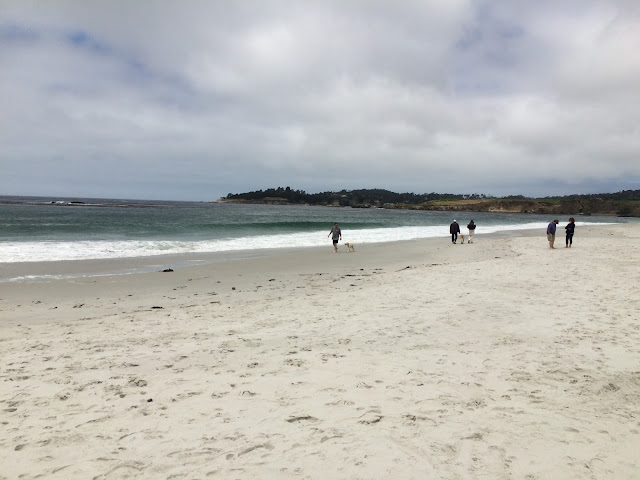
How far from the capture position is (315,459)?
3.37 metres

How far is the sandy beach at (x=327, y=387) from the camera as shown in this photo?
3.36 meters

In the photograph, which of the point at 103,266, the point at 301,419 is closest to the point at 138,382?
the point at 301,419

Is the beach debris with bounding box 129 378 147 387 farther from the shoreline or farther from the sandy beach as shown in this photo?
the shoreline

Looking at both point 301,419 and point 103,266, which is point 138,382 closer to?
point 301,419

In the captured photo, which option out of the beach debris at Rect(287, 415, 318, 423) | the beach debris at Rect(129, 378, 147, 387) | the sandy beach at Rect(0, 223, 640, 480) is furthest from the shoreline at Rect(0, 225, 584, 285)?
the beach debris at Rect(287, 415, 318, 423)

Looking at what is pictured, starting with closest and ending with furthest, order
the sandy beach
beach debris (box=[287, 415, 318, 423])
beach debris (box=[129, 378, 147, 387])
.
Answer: the sandy beach, beach debris (box=[287, 415, 318, 423]), beach debris (box=[129, 378, 147, 387])

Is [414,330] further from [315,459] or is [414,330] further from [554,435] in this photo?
[315,459]

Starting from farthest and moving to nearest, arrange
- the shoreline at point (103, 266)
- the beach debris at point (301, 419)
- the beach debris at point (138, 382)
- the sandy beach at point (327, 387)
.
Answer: the shoreline at point (103, 266), the beach debris at point (138, 382), the beach debris at point (301, 419), the sandy beach at point (327, 387)

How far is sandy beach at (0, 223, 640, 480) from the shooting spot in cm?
336

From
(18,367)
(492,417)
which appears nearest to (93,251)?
(18,367)

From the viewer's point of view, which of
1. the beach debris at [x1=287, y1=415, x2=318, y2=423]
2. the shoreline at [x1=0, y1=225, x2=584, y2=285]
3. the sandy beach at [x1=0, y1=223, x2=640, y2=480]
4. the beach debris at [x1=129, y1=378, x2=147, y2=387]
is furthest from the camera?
the shoreline at [x1=0, y1=225, x2=584, y2=285]

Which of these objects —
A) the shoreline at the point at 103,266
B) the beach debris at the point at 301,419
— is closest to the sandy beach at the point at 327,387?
the beach debris at the point at 301,419

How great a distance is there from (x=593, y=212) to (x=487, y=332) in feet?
486

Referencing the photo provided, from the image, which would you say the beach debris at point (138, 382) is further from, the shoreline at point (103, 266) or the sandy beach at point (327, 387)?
the shoreline at point (103, 266)
